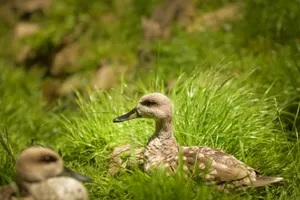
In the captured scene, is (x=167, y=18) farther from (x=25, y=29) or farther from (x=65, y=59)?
(x=25, y=29)

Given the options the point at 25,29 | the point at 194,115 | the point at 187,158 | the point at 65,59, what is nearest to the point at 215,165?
the point at 187,158

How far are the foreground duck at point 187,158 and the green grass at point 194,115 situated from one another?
10cm

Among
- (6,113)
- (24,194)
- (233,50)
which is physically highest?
(24,194)

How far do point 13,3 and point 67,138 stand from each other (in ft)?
20.7

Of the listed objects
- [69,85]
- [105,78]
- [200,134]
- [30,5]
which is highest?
[200,134]

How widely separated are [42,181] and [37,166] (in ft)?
0.33

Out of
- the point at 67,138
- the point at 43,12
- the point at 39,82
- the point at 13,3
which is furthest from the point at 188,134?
the point at 13,3

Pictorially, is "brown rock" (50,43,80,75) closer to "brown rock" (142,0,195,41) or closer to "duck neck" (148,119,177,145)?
"brown rock" (142,0,195,41)

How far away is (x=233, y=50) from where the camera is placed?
6645 mm

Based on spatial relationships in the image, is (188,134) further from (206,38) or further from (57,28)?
(57,28)

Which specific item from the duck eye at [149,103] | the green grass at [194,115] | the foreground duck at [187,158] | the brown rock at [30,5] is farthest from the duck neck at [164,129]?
the brown rock at [30,5]

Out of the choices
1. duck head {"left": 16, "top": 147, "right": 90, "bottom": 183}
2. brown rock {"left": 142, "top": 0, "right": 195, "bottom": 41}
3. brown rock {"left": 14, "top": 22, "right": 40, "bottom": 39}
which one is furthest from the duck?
brown rock {"left": 14, "top": 22, "right": 40, "bottom": 39}

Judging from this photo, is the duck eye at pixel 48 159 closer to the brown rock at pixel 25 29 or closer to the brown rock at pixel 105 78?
the brown rock at pixel 105 78

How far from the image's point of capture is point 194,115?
4.40 meters
